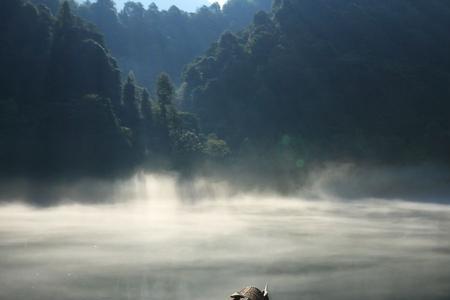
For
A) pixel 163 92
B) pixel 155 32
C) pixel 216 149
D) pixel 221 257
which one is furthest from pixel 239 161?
pixel 155 32

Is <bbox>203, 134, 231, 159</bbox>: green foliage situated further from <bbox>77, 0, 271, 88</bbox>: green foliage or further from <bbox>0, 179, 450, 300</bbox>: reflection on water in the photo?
<bbox>77, 0, 271, 88</bbox>: green foliage

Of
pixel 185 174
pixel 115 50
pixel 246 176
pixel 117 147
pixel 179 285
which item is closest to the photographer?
pixel 179 285

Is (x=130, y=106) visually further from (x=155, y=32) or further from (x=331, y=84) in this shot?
(x=155, y=32)

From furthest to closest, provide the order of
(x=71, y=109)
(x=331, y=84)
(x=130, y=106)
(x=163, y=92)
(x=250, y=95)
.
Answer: (x=331, y=84), (x=250, y=95), (x=163, y=92), (x=130, y=106), (x=71, y=109)

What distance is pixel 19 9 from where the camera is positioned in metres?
97.2

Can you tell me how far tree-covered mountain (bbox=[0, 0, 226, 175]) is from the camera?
87.1 m

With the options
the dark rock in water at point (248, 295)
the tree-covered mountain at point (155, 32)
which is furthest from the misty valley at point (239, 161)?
the tree-covered mountain at point (155, 32)

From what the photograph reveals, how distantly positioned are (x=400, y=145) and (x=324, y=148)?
13831 millimetres

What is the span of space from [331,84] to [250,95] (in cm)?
1616

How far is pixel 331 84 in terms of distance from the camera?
391 feet

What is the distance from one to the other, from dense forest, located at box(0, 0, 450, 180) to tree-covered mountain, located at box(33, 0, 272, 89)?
29.6 meters

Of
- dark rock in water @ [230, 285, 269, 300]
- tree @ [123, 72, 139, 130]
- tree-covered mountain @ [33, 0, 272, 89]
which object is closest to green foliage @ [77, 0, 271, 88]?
tree-covered mountain @ [33, 0, 272, 89]

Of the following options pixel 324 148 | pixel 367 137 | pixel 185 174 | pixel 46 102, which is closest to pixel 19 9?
pixel 46 102

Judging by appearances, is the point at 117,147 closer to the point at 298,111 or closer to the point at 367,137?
the point at 298,111
